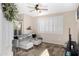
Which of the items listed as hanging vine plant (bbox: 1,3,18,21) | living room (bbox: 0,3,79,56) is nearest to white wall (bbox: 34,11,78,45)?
living room (bbox: 0,3,79,56)

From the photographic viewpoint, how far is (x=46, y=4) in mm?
1597

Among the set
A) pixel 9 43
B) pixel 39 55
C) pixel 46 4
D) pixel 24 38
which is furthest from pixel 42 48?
pixel 46 4

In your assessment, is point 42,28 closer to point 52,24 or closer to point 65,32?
point 52,24

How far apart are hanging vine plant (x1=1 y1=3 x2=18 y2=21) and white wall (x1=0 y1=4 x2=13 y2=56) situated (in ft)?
0.23

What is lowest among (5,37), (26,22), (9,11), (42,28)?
(5,37)

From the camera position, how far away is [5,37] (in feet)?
5.32

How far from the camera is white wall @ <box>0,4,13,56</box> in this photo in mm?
1587

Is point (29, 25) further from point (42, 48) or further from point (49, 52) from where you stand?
point (49, 52)

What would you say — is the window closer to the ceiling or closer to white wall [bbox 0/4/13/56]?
the ceiling

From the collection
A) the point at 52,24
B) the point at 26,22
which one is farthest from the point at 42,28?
the point at 26,22

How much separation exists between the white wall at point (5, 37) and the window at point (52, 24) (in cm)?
51

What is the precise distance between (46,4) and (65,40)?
667mm

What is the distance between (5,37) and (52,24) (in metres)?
0.82

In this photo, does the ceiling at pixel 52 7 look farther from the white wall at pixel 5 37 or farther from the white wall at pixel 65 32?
the white wall at pixel 5 37
